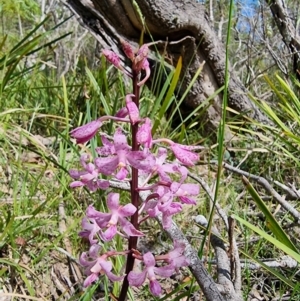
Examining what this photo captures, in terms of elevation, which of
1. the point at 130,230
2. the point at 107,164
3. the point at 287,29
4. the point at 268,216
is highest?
the point at 107,164

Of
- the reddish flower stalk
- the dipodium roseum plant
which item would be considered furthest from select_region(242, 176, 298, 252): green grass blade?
the reddish flower stalk

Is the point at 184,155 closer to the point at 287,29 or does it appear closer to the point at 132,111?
the point at 132,111

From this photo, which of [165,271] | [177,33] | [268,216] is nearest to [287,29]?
[177,33]

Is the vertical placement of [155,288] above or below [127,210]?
below

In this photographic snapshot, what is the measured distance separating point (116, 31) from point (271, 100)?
5.54 ft

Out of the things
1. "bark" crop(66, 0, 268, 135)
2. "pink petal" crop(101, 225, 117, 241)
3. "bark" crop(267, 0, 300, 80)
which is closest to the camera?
"pink petal" crop(101, 225, 117, 241)

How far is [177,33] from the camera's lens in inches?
108

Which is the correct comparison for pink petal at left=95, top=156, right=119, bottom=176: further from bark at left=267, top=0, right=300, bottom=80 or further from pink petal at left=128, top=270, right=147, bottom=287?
bark at left=267, top=0, right=300, bottom=80

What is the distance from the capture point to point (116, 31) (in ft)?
8.82

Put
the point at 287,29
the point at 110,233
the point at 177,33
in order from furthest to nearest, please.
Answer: the point at 287,29
the point at 177,33
the point at 110,233

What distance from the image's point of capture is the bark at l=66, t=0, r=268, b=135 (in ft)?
8.55

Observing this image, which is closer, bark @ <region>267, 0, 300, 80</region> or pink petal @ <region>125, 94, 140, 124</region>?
pink petal @ <region>125, 94, 140, 124</region>

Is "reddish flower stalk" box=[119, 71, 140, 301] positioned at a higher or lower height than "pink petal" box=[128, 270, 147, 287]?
higher

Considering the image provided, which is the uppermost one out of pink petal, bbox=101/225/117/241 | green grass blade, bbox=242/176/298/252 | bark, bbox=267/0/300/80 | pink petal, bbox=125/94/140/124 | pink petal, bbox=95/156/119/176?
pink petal, bbox=125/94/140/124
